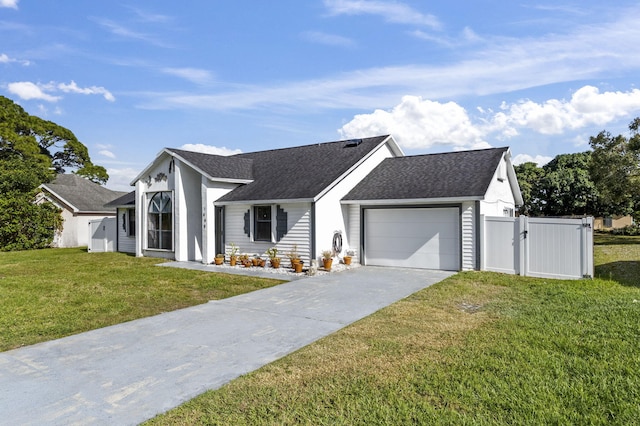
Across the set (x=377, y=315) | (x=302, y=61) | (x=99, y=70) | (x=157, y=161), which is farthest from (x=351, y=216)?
(x=99, y=70)

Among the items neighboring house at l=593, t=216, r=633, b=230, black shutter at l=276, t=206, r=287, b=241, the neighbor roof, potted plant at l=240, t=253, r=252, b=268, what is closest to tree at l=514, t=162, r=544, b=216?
neighboring house at l=593, t=216, r=633, b=230

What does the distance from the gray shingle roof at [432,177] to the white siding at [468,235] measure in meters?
0.56

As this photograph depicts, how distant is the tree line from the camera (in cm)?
2312

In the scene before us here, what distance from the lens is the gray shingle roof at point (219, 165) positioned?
15.5 m

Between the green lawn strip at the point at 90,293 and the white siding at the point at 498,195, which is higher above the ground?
the white siding at the point at 498,195

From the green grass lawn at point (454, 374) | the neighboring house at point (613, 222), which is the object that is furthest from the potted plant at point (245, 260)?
the neighboring house at point (613, 222)

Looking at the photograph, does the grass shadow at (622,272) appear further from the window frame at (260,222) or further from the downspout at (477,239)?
the window frame at (260,222)

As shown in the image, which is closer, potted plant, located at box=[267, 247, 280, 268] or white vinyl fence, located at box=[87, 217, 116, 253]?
potted plant, located at box=[267, 247, 280, 268]

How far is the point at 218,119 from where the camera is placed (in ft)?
62.5

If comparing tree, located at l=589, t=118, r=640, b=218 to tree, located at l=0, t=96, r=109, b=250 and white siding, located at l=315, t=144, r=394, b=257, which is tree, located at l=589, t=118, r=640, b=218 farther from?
tree, located at l=0, t=96, r=109, b=250

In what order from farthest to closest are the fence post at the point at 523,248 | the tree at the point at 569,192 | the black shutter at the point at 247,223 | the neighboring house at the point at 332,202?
the tree at the point at 569,192 → the black shutter at the point at 247,223 → the neighboring house at the point at 332,202 → the fence post at the point at 523,248

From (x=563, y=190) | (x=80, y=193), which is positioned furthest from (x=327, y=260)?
(x=563, y=190)

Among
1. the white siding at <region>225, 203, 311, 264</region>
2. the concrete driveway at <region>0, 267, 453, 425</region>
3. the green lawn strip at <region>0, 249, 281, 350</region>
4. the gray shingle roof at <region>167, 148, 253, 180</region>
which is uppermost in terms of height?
the gray shingle roof at <region>167, 148, 253, 180</region>

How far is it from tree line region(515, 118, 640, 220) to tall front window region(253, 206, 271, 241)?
22.3 meters
